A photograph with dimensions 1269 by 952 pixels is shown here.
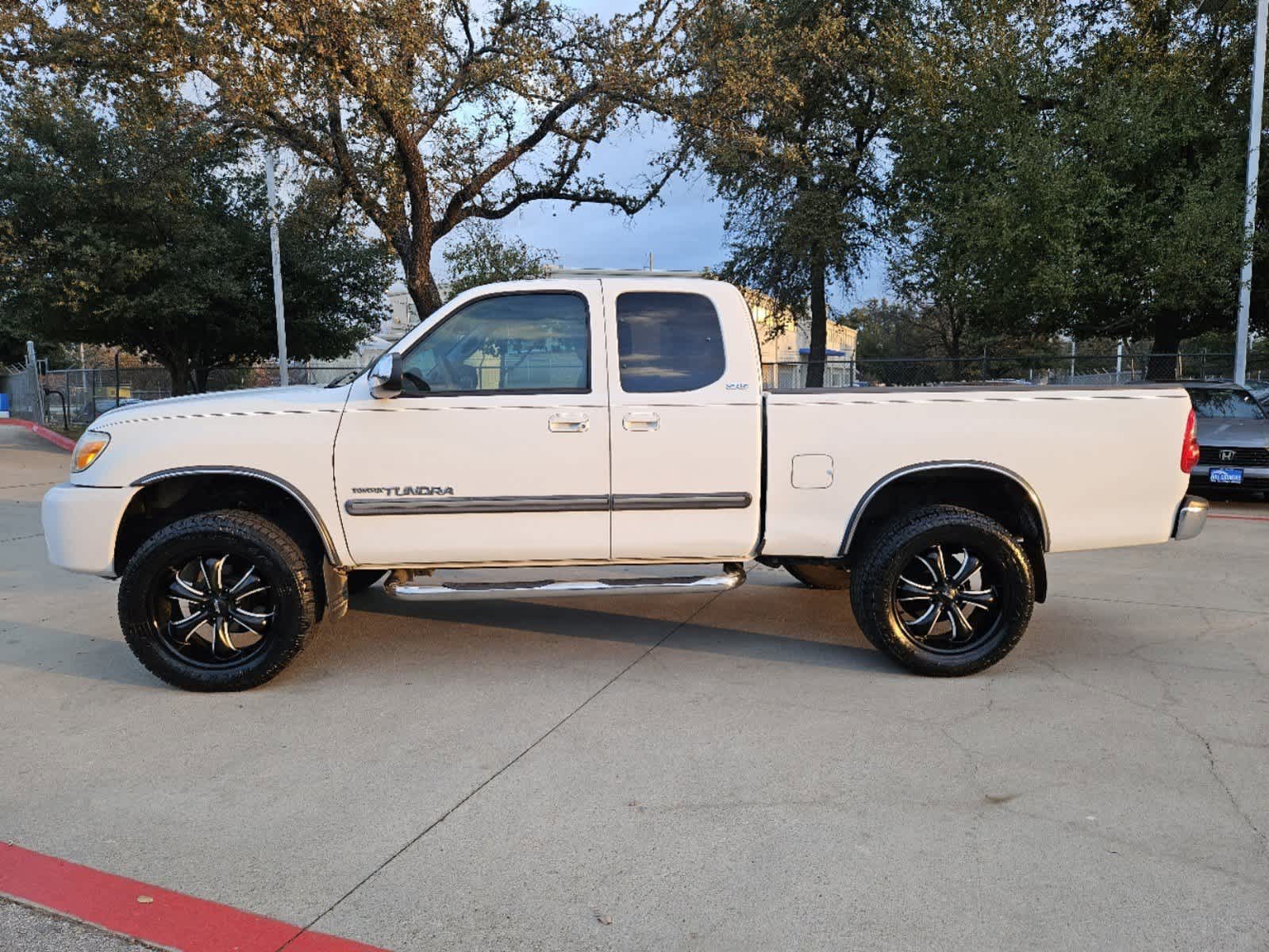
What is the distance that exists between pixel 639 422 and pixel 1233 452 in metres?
9.09

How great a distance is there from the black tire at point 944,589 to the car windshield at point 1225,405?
26.7ft

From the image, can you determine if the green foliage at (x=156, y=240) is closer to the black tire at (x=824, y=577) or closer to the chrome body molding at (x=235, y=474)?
the chrome body molding at (x=235, y=474)

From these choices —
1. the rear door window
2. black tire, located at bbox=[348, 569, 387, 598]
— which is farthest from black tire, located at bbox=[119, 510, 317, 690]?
the rear door window

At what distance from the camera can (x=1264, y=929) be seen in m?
2.66

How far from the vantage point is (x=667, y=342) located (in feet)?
16.1

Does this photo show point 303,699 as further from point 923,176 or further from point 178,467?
point 923,176

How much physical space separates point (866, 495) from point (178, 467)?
136 inches

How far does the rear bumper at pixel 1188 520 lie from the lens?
4.87 metres

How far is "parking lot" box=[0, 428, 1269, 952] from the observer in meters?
2.79

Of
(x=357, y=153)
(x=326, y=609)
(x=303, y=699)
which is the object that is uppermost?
(x=357, y=153)

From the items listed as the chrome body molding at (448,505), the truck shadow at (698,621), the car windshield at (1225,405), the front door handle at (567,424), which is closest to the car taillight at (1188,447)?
the truck shadow at (698,621)

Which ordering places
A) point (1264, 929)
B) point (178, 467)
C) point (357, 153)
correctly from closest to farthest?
point (1264, 929) < point (178, 467) < point (357, 153)

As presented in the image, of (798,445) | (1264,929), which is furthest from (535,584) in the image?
(1264,929)

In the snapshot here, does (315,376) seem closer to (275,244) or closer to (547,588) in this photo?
(275,244)
